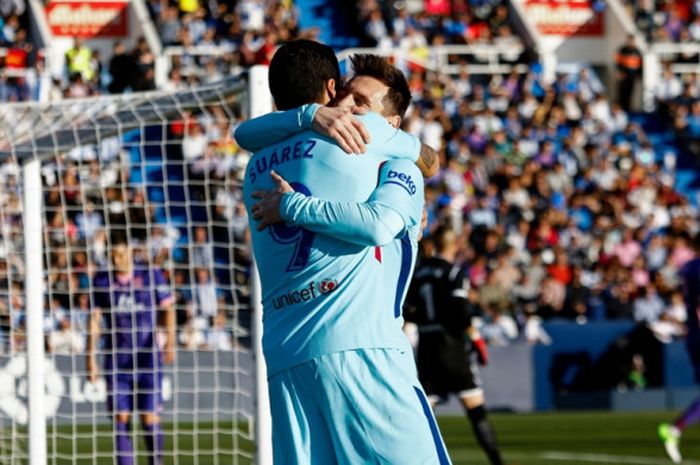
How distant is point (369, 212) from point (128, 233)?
A: 19.6 feet

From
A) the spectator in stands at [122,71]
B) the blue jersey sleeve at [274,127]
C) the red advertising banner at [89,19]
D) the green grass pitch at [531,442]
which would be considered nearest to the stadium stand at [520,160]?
the spectator in stands at [122,71]

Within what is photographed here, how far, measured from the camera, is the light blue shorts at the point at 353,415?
16.5 feet

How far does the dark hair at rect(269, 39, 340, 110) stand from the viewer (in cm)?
515

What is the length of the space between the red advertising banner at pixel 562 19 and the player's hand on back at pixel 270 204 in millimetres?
28825

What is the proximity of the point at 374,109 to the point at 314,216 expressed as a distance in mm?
638

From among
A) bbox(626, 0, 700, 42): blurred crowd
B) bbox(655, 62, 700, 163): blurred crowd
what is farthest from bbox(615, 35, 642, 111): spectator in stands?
bbox(626, 0, 700, 42): blurred crowd

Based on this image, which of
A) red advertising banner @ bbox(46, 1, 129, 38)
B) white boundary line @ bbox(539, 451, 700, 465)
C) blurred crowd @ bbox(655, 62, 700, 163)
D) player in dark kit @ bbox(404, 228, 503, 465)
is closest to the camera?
player in dark kit @ bbox(404, 228, 503, 465)

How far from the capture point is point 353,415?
198 inches

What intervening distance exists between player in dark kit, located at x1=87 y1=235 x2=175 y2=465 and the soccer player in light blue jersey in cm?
594

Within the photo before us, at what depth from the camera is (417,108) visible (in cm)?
2723

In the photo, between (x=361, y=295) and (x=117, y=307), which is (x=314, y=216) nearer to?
(x=361, y=295)

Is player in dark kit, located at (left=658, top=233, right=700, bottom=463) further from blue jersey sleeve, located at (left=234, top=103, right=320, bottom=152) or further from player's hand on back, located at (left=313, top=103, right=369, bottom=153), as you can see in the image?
player's hand on back, located at (left=313, top=103, right=369, bottom=153)

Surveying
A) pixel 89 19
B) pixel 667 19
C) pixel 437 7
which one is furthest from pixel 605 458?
pixel 667 19

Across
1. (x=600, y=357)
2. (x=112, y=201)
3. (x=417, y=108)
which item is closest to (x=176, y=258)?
(x=112, y=201)
